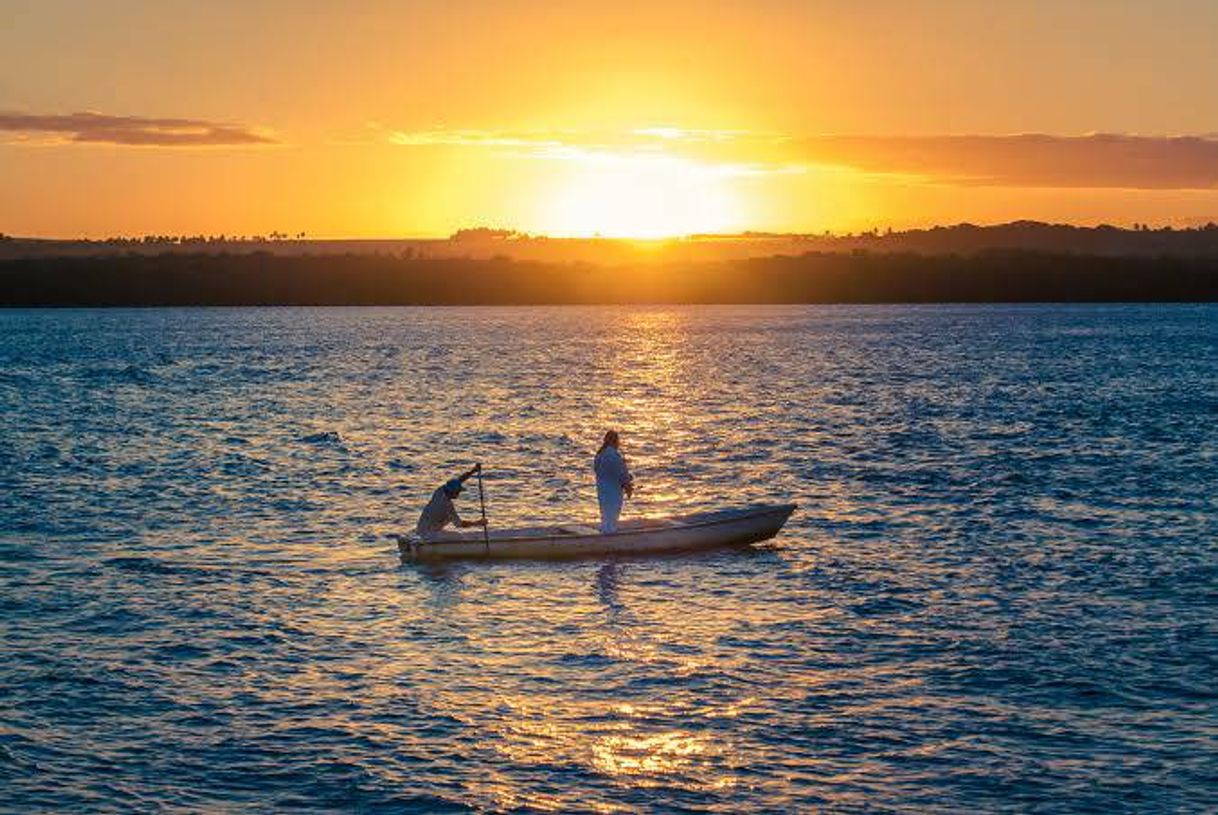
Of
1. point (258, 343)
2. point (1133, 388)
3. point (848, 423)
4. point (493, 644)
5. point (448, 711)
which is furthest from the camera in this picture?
point (258, 343)

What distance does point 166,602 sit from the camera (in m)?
28.0

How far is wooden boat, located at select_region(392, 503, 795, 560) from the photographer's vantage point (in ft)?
105

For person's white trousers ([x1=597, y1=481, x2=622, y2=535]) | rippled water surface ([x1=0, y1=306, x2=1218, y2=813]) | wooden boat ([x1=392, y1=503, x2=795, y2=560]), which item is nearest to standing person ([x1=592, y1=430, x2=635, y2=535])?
person's white trousers ([x1=597, y1=481, x2=622, y2=535])

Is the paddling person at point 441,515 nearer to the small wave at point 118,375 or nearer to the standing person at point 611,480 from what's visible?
the standing person at point 611,480

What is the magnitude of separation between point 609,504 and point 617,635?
7566mm

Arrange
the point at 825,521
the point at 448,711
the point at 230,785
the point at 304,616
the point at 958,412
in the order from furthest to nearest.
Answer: the point at 958,412 < the point at 825,521 < the point at 304,616 < the point at 448,711 < the point at 230,785

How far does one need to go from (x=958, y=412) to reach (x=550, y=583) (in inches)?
2043

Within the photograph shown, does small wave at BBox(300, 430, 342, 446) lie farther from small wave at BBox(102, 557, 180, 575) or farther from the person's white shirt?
the person's white shirt

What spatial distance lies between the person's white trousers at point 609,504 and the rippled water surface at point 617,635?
3.12 feet

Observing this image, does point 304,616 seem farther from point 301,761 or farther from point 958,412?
point 958,412

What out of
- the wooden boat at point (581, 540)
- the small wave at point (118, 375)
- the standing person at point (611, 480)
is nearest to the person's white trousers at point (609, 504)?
the standing person at point (611, 480)

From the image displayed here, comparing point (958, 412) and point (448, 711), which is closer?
point (448, 711)

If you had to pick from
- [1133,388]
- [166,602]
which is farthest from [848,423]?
[166,602]

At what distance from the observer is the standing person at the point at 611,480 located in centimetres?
3148
